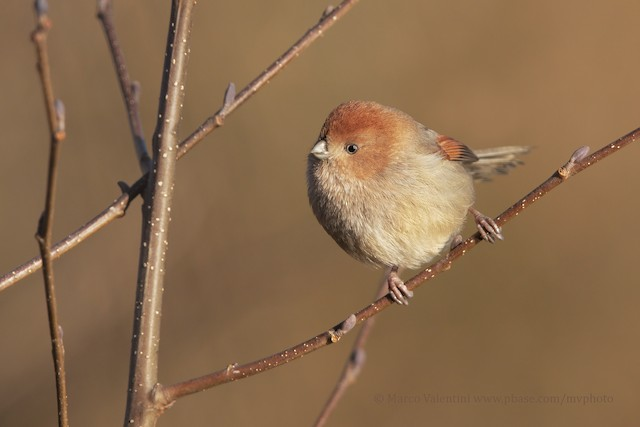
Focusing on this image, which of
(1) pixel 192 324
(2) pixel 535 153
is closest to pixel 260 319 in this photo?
(1) pixel 192 324

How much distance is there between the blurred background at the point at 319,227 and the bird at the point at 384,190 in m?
3.22

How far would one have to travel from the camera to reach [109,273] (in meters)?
6.96

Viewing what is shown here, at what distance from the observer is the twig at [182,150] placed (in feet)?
9.05

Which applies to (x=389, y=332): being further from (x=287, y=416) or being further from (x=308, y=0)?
(x=308, y=0)

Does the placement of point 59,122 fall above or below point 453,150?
below

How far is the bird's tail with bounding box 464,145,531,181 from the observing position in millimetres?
5242

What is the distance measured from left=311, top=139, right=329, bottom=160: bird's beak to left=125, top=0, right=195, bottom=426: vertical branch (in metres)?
1.53

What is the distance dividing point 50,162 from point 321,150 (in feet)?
8.09

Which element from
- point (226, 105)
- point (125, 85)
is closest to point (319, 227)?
point (125, 85)

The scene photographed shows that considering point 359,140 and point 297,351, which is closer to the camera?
point 297,351

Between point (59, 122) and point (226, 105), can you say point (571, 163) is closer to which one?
point (226, 105)

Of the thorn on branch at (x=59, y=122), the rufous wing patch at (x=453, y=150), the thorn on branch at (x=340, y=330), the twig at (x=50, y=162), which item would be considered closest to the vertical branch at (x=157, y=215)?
the twig at (x=50, y=162)

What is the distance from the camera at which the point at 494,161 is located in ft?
17.5

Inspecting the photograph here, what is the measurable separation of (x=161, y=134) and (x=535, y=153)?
18.7ft
